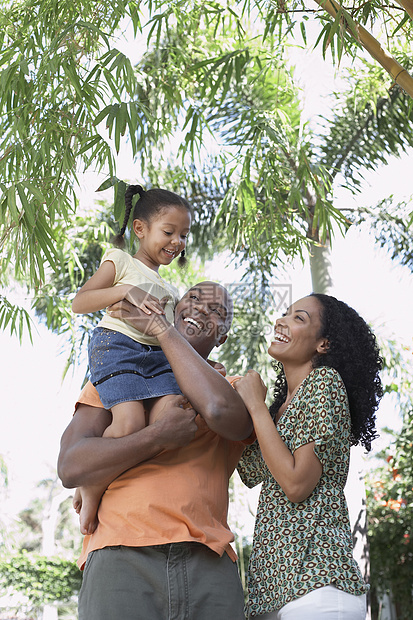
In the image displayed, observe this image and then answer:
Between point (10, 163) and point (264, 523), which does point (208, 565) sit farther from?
point (10, 163)

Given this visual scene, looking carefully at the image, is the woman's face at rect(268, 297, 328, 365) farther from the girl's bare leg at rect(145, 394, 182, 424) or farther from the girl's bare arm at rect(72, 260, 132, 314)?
the girl's bare arm at rect(72, 260, 132, 314)

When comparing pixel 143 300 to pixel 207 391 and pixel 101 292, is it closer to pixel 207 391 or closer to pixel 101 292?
pixel 101 292

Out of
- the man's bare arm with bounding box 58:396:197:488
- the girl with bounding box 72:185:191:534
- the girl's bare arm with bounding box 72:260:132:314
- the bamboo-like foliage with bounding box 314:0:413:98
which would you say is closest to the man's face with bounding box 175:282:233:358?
the girl with bounding box 72:185:191:534

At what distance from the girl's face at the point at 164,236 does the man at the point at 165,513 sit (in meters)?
0.42

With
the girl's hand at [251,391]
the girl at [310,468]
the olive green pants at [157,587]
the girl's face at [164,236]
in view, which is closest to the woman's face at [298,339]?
the girl at [310,468]

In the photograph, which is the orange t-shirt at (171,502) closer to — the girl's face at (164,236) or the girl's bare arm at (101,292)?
the girl's bare arm at (101,292)

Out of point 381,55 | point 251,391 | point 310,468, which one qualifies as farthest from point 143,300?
point 381,55

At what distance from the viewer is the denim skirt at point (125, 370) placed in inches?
71.8

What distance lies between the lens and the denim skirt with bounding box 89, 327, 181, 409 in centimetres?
182

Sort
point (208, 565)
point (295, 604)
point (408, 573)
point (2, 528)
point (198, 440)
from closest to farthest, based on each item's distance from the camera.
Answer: point (295, 604)
point (208, 565)
point (198, 440)
point (408, 573)
point (2, 528)

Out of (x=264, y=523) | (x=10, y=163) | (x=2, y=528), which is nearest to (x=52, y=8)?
(x=10, y=163)

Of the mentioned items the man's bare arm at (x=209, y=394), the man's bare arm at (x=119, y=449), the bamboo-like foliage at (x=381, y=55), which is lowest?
the man's bare arm at (x=119, y=449)

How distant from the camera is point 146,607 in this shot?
1577mm

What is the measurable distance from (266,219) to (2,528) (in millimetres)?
7798
